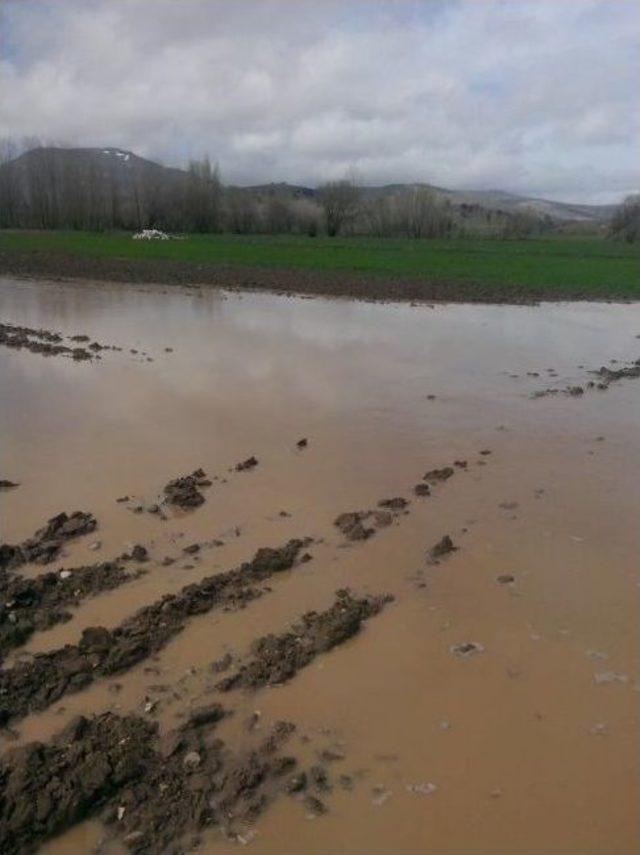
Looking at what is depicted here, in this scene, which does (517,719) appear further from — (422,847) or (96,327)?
(96,327)

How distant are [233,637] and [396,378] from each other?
314 inches

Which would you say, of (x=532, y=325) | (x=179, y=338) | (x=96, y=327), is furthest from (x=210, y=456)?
(x=532, y=325)

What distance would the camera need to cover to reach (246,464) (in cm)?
778

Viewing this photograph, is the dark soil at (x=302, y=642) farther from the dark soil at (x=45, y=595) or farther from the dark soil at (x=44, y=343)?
the dark soil at (x=44, y=343)

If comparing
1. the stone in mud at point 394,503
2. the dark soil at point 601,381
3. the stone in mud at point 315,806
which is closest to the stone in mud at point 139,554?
the stone in mud at point 394,503

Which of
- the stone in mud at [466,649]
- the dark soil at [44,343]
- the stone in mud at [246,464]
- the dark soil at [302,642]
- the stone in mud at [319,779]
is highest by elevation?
the dark soil at [44,343]

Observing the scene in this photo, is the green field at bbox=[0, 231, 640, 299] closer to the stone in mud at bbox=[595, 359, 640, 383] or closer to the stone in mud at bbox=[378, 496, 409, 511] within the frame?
the stone in mud at bbox=[595, 359, 640, 383]

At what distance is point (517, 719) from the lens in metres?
4.18

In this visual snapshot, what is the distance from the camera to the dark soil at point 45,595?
15.5 feet

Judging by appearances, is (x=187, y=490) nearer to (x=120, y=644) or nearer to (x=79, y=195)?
(x=120, y=644)

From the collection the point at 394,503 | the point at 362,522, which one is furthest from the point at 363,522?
the point at 394,503

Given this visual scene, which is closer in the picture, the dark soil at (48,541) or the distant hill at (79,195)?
the dark soil at (48,541)

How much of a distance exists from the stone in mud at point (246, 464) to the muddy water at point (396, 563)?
173mm

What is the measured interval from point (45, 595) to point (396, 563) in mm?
2550
